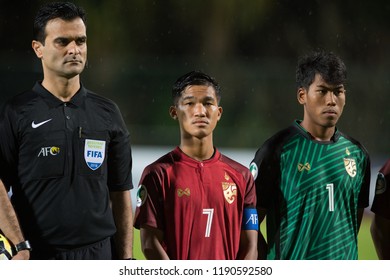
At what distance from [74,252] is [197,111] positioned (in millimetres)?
793

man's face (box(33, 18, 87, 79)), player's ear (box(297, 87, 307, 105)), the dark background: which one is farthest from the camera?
the dark background

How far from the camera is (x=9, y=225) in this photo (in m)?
3.42

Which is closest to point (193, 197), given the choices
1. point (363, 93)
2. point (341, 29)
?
point (363, 93)

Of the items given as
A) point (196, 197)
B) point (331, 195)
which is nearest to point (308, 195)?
point (331, 195)

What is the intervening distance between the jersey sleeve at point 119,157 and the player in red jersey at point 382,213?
3.95 feet

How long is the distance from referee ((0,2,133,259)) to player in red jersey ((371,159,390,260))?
1.29 metres

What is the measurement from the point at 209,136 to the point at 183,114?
0.15 metres

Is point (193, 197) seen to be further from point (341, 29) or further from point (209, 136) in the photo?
point (341, 29)

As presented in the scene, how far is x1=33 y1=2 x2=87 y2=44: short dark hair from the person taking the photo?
3.60 m

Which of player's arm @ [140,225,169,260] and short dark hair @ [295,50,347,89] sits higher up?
short dark hair @ [295,50,347,89]

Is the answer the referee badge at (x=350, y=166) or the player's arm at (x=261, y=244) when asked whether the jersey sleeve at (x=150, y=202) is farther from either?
the referee badge at (x=350, y=166)

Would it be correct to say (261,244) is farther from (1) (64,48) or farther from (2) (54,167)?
(1) (64,48)

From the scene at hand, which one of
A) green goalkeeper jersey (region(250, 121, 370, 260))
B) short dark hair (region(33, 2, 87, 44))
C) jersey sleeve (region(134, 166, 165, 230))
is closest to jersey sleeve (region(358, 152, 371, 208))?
green goalkeeper jersey (region(250, 121, 370, 260))

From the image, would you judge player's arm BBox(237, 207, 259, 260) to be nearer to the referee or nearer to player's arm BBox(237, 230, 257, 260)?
player's arm BBox(237, 230, 257, 260)
